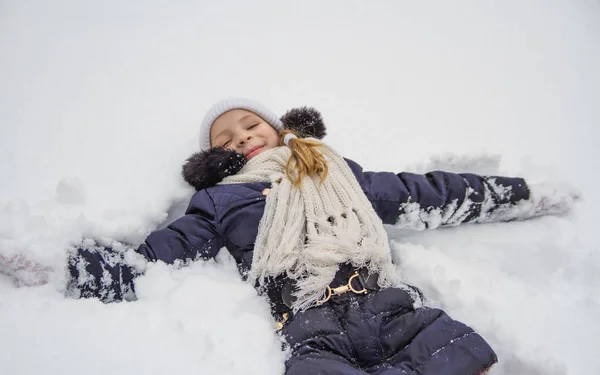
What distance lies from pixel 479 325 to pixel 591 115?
1.38 meters

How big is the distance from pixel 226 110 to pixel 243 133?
0.15 metres

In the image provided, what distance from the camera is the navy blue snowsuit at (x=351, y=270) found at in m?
0.96

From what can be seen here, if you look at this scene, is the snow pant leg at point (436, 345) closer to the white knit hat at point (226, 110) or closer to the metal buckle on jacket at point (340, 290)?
the metal buckle on jacket at point (340, 290)

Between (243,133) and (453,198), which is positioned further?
(243,133)

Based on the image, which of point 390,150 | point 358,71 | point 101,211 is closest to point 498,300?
point 390,150

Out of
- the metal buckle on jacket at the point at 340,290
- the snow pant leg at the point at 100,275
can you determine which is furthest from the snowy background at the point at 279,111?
the metal buckle on jacket at the point at 340,290

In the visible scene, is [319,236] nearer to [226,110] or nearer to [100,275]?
[100,275]

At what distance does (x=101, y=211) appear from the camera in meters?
1.30

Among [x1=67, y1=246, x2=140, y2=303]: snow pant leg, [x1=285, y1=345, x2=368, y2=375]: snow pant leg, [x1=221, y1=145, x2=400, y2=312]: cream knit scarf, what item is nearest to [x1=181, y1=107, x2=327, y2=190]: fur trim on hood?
[x1=221, y1=145, x2=400, y2=312]: cream knit scarf

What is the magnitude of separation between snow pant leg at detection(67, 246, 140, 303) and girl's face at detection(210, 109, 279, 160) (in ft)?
1.87

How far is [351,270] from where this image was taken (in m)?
1.15

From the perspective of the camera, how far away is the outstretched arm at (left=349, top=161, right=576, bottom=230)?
4.49 ft

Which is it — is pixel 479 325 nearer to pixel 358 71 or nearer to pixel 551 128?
pixel 551 128

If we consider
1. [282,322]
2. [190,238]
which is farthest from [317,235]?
[190,238]
